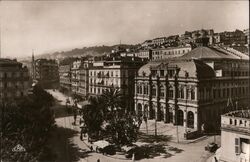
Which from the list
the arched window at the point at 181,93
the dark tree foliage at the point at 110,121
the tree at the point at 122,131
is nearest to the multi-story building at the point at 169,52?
the arched window at the point at 181,93

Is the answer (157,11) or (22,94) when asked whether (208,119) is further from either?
(22,94)

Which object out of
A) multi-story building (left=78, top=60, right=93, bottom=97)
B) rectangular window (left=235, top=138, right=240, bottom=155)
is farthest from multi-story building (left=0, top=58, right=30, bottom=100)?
rectangular window (left=235, top=138, right=240, bottom=155)

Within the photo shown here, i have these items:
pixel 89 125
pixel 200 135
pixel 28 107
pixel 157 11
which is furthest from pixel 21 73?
pixel 157 11

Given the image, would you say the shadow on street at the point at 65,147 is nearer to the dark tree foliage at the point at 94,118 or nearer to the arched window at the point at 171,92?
the dark tree foliage at the point at 94,118

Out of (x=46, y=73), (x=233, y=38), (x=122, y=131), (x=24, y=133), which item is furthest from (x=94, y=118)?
(x=233, y=38)

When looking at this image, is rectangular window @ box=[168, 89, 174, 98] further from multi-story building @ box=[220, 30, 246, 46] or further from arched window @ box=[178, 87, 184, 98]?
multi-story building @ box=[220, 30, 246, 46]
